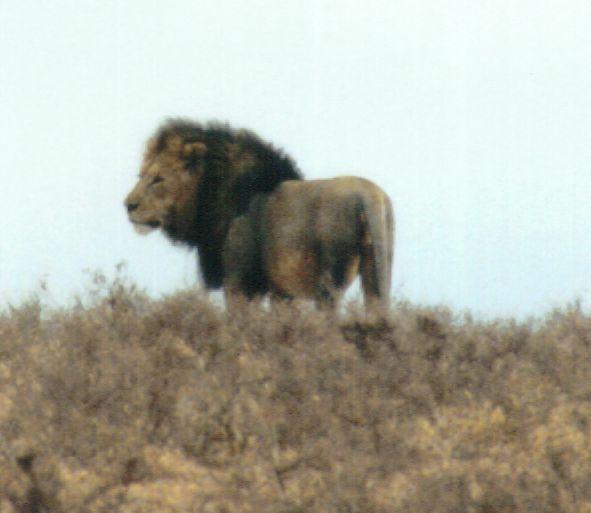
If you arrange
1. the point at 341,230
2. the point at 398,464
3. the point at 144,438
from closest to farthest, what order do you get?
the point at 398,464 < the point at 144,438 < the point at 341,230

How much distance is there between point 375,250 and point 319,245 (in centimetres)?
45

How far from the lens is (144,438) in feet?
22.7

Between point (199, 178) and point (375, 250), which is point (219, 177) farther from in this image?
point (375, 250)

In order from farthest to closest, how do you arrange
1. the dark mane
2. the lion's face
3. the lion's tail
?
1. the lion's face
2. the dark mane
3. the lion's tail

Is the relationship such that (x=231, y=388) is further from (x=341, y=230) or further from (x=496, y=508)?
(x=341, y=230)

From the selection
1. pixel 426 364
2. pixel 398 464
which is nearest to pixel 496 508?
pixel 398 464

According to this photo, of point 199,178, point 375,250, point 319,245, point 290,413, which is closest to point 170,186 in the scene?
point 199,178

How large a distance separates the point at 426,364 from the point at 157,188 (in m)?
4.59

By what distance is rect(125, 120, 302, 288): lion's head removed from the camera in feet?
39.1

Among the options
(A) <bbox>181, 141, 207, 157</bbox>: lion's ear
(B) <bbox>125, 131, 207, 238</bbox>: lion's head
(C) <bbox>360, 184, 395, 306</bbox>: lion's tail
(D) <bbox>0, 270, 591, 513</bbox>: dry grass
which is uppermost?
(A) <bbox>181, 141, 207, 157</bbox>: lion's ear

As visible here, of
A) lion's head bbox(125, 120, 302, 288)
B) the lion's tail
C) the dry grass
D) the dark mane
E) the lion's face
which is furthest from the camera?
the lion's face

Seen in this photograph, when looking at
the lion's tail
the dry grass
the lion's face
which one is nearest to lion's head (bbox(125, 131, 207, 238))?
the lion's face

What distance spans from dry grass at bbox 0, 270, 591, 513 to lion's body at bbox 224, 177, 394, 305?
70.7 inches

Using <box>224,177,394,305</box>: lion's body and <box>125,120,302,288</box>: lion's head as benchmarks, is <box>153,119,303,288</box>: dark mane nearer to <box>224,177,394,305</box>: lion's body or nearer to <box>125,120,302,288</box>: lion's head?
<box>125,120,302,288</box>: lion's head
